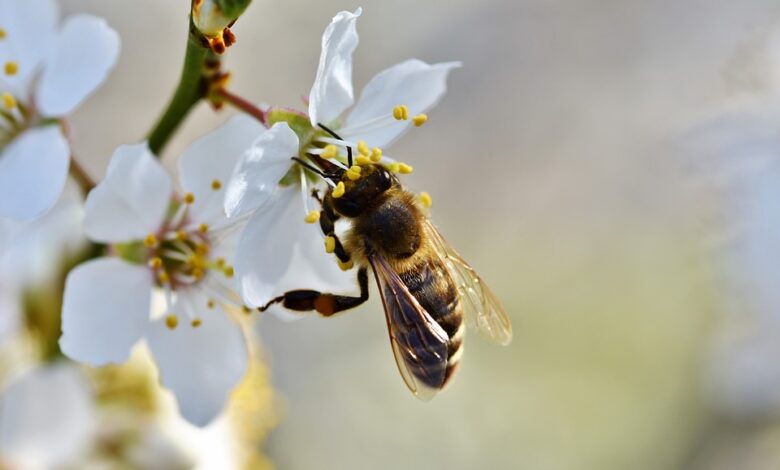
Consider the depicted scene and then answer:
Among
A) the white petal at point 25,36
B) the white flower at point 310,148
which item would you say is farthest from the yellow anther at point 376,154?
the white petal at point 25,36

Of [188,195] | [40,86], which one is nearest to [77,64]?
[40,86]

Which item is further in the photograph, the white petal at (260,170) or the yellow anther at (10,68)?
the yellow anther at (10,68)

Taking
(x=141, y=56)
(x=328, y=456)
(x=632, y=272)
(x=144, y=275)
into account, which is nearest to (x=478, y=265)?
(x=632, y=272)

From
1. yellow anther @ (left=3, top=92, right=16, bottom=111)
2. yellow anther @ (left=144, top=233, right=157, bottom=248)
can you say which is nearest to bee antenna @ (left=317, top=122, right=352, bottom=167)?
yellow anther @ (left=144, top=233, right=157, bottom=248)

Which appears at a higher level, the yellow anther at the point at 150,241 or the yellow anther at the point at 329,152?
the yellow anther at the point at 329,152

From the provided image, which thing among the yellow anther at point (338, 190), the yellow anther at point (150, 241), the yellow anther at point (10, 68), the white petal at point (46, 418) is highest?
the yellow anther at point (338, 190)

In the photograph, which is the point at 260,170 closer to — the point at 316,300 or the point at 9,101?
the point at 316,300

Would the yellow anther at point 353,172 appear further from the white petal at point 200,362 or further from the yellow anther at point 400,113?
the white petal at point 200,362
